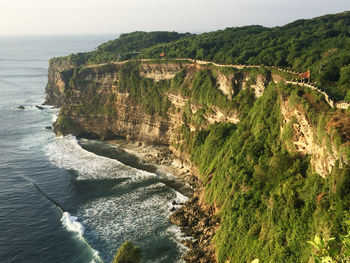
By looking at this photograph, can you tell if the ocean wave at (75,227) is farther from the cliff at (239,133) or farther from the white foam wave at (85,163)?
the cliff at (239,133)

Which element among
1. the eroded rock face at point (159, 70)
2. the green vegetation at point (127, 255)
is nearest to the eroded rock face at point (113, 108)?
the eroded rock face at point (159, 70)

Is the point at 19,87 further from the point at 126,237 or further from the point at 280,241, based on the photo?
the point at 280,241

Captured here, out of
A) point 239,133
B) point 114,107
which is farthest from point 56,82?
point 239,133

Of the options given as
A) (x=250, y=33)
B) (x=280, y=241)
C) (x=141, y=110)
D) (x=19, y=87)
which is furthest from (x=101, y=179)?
(x=19, y=87)

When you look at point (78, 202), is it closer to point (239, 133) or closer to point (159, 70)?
point (239, 133)

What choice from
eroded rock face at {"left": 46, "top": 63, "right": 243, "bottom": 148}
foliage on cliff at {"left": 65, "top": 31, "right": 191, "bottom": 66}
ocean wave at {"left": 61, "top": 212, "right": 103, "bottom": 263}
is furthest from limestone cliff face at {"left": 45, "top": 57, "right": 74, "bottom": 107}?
ocean wave at {"left": 61, "top": 212, "right": 103, "bottom": 263}

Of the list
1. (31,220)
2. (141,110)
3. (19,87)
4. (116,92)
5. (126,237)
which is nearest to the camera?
(126,237)
